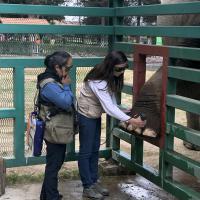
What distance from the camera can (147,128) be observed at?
15.6 feet

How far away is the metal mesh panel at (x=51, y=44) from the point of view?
5.23 m

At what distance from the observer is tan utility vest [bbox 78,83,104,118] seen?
4730 mm

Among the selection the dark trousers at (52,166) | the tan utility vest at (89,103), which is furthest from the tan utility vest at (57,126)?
the tan utility vest at (89,103)

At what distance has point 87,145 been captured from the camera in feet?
15.8

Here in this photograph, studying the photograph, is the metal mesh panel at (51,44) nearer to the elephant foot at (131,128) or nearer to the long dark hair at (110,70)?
the long dark hair at (110,70)

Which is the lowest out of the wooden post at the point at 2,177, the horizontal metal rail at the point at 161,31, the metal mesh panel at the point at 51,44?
the wooden post at the point at 2,177

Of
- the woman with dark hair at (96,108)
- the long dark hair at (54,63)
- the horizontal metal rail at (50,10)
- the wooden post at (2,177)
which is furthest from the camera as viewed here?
the horizontal metal rail at (50,10)

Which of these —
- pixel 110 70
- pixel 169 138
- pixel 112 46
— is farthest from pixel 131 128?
pixel 112 46

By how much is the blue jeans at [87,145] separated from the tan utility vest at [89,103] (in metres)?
0.05

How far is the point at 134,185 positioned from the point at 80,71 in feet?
4.17

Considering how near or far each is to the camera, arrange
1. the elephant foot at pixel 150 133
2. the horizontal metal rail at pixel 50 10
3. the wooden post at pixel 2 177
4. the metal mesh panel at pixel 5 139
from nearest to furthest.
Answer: the elephant foot at pixel 150 133 < the wooden post at pixel 2 177 < the horizontal metal rail at pixel 50 10 < the metal mesh panel at pixel 5 139

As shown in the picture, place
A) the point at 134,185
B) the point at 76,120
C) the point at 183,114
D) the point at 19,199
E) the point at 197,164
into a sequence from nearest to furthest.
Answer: the point at 197,164 → the point at 76,120 → the point at 19,199 → the point at 134,185 → the point at 183,114

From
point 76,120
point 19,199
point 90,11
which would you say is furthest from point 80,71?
point 19,199

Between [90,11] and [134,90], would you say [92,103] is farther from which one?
[90,11]
